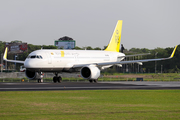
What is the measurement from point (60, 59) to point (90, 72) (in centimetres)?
475

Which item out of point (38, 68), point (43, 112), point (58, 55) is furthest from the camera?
point (58, 55)

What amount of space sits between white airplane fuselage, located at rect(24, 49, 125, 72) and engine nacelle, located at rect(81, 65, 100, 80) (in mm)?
2524

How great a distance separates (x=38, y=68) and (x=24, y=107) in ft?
92.2

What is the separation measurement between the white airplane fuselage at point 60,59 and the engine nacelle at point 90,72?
252cm

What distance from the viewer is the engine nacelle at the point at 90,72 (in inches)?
1924

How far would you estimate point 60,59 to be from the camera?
49719mm

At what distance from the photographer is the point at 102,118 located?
49.2 ft

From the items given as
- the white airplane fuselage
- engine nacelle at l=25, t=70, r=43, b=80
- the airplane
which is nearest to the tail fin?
the white airplane fuselage

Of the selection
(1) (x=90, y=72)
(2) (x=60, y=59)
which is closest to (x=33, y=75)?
(2) (x=60, y=59)

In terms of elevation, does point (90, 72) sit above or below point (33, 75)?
above


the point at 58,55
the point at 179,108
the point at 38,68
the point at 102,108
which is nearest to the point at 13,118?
the point at 102,108

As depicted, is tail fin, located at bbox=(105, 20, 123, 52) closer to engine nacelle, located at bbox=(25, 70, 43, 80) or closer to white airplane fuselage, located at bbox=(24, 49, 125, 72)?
white airplane fuselage, located at bbox=(24, 49, 125, 72)

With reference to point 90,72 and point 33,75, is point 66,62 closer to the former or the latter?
point 90,72

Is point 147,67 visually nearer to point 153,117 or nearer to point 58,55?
point 58,55
